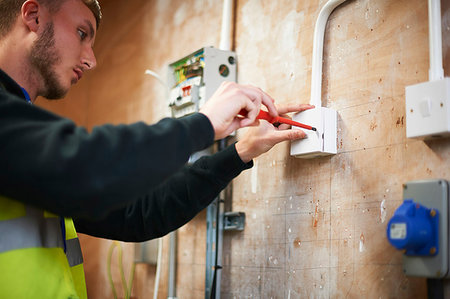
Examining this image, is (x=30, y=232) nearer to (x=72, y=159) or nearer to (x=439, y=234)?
(x=72, y=159)

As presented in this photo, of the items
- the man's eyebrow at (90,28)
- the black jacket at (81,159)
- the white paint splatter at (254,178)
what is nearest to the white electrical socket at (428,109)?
the black jacket at (81,159)

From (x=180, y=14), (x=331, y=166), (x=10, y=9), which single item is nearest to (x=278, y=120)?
(x=331, y=166)

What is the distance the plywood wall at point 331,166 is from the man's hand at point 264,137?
0.32ft

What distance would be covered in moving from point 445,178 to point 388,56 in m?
0.30

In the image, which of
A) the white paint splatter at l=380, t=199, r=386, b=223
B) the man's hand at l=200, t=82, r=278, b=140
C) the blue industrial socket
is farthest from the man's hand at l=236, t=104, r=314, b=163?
the blue industrial socket

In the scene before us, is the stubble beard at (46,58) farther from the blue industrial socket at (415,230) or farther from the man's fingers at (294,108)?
the blue industrial socket at (415,230)

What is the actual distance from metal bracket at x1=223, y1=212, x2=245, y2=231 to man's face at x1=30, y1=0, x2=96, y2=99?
22.7 inches

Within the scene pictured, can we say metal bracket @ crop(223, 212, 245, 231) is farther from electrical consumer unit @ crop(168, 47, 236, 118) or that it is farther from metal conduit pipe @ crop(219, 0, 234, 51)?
metal conduit pipe @ crop(219, 0, 234, 51)

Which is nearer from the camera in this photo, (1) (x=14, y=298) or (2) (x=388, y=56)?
(1) (x=14, y=298)

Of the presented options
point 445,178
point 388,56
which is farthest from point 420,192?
point 388,56

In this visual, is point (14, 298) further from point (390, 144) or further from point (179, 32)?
point (179, 32)

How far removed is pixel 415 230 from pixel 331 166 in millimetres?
340

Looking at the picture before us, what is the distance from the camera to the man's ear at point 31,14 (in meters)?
1.10

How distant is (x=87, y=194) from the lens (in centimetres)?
73
